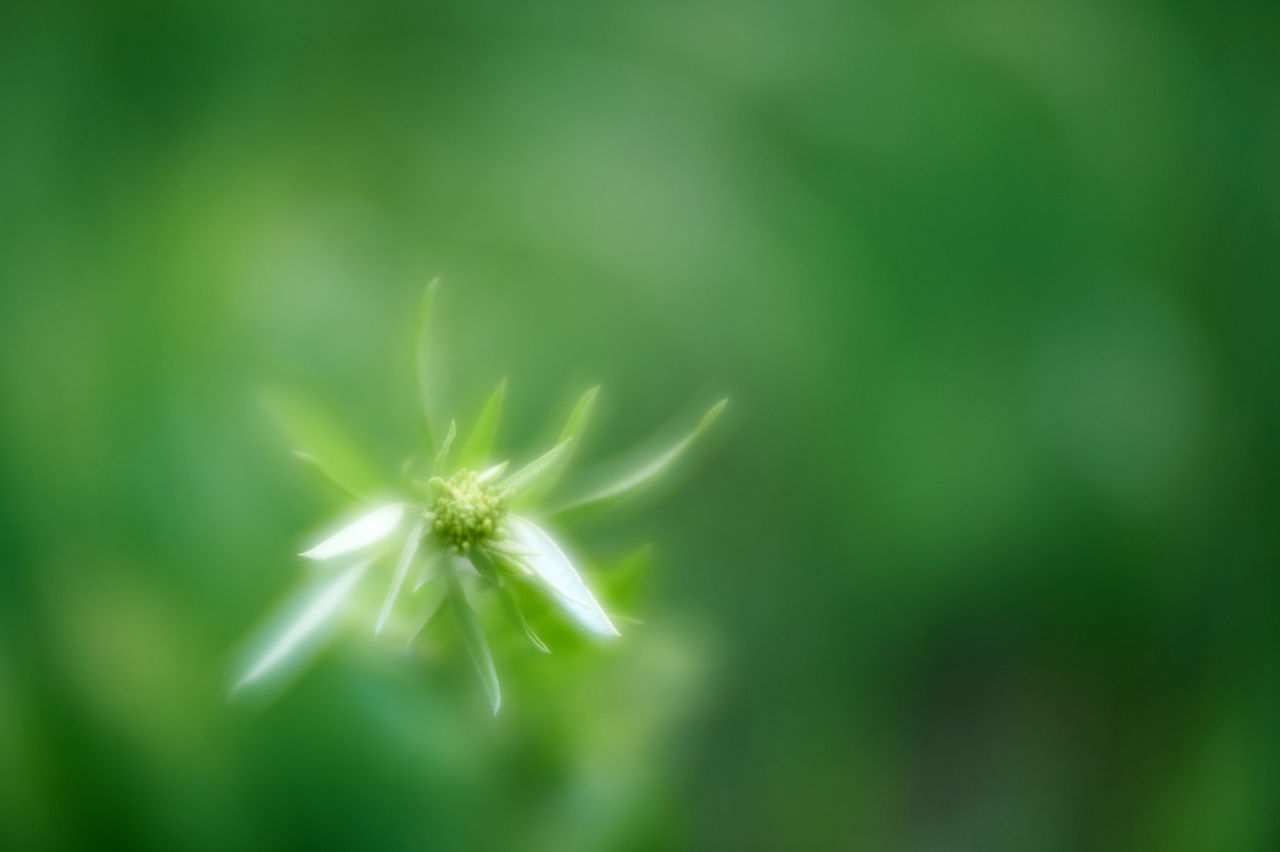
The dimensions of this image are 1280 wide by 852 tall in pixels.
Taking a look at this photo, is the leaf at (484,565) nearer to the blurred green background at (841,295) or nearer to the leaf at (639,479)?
the leaf at (639,479)

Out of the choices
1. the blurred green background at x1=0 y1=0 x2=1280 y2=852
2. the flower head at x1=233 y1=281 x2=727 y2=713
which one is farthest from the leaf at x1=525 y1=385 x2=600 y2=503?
the blurred green background at x1=0 y1=0 x2=1280 y2=852

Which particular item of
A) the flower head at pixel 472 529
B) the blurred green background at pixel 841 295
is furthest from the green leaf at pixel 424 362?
the blurred green background at pixel 841 295

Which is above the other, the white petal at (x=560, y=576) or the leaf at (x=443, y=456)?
the leaf at (x=443, y=456)

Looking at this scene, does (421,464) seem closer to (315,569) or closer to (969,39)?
(315,569)

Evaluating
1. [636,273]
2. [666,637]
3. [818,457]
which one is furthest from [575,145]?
[666,637]

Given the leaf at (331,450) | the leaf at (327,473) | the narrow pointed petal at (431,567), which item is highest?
the leaf at (331,450)

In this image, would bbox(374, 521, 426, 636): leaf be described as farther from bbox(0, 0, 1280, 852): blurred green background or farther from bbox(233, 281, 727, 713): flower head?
bbox(0, 0, 1280, 852): blurred green background

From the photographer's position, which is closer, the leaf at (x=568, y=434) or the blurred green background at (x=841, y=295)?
the leaf at (x=568, y=434)

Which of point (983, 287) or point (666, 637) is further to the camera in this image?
point (983, 287)
